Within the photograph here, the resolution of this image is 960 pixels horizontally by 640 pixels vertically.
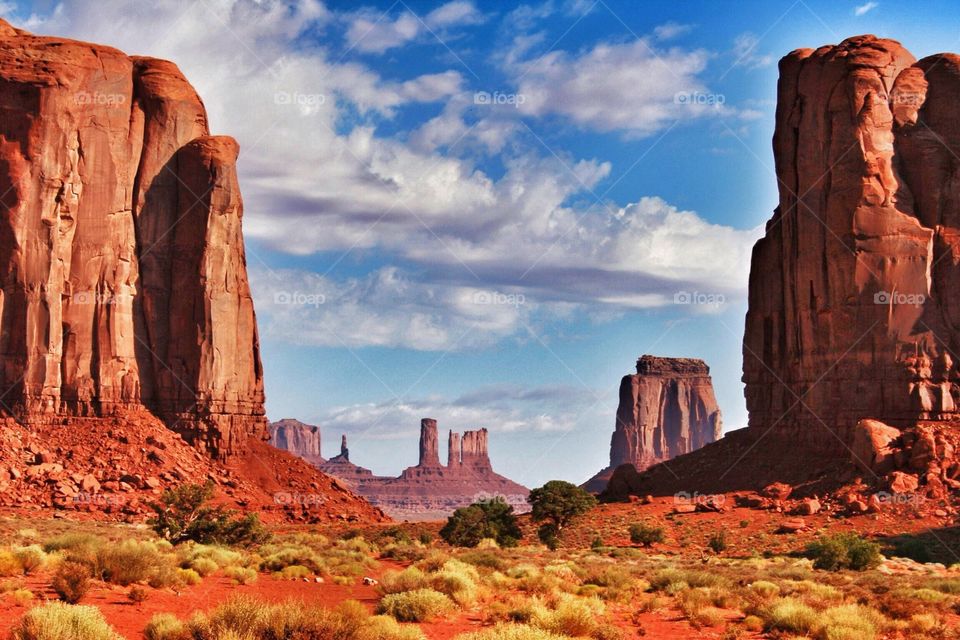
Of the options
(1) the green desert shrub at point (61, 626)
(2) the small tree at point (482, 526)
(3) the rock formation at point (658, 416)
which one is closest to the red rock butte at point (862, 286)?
(2) the small tree at point (482, 526)

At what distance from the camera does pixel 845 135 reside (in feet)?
219

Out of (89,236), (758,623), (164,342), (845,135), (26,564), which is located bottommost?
(758,623)

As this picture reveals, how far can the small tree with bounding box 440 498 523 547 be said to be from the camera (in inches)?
2130

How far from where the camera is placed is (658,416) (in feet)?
585

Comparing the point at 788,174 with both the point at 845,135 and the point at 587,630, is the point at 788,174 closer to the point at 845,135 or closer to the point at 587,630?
the point at 845,135

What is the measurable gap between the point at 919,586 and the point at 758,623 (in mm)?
10764

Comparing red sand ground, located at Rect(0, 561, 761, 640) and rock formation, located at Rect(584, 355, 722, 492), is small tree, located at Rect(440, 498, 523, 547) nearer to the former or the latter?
Answer: red sand ground, located at Rect(0, 561, 761, 640)

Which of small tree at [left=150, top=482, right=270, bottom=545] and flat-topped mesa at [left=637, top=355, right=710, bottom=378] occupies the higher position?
flat-topped mesa at [left=637, top=355, right=710, bottom=378]

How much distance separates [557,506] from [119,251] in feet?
100

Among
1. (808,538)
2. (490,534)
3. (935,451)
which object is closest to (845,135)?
(935,451)

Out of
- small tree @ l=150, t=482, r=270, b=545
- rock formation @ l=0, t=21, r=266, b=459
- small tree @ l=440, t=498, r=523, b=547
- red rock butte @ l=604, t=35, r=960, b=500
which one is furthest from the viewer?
rock formation @ l=0, t=21, r=266, b=459

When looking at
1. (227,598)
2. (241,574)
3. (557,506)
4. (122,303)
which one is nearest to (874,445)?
(557,506)

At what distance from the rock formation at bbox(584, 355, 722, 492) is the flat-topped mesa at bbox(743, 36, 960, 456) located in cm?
10502

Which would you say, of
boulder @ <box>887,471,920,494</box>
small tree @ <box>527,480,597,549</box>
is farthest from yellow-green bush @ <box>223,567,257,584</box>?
boulder @ <box>887,471,920,494</box>
